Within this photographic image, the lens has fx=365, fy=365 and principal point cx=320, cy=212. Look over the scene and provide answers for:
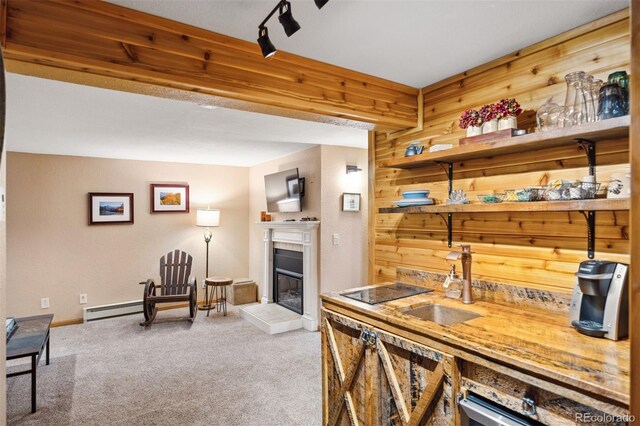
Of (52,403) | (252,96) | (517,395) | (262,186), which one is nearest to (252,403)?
(52,403)

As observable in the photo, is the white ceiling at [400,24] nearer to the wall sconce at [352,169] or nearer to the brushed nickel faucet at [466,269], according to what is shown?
the brushed nickel faucet at [466,269]

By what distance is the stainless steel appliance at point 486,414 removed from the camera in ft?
4.43

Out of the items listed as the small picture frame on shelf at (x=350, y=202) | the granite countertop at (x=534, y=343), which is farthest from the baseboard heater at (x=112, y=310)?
the granite countertop at (x=534, y=343)

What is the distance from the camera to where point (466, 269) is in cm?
217

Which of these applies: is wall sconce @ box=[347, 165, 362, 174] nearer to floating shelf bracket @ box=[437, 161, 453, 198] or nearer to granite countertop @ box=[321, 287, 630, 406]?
floating shelf bracket @ box=[437, 161, 453, 198]

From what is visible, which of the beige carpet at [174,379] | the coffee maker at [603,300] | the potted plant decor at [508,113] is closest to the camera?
the coffee maker at [603,300]

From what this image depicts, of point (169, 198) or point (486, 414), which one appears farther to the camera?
point (169, 198)

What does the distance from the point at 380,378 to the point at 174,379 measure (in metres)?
2.25

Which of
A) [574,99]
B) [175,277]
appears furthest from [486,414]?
[175,277]

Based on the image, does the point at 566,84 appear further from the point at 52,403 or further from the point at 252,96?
the point at 52,403

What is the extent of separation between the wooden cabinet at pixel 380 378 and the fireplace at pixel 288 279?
283 centimetres

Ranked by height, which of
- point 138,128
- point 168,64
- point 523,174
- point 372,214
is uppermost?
point 138,128

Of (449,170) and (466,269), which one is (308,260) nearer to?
(449,170)

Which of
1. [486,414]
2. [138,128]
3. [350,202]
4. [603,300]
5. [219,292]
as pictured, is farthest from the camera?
[219,292]
